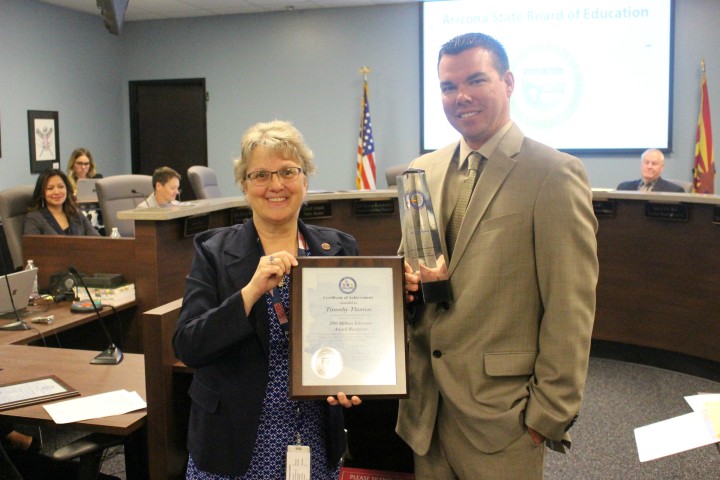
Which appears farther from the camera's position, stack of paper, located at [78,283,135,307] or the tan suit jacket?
stack of paper, located at [78,283,135,307]

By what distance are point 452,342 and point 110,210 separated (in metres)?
4.03

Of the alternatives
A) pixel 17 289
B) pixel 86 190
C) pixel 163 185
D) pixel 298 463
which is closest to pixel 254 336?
pixel 298 463

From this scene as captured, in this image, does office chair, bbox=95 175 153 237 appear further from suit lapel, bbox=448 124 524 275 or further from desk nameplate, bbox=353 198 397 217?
suit lapel, bbox=448 124 524 275

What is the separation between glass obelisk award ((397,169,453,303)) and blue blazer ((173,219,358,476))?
1.16 ft

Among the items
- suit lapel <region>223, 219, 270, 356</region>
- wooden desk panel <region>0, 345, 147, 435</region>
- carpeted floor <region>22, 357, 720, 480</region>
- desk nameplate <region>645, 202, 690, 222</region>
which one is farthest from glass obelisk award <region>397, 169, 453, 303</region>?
desk nameplate <region>645, 202, 690, 222</region>

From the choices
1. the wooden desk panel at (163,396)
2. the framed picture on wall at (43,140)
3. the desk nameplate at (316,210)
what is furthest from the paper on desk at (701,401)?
the framed picture on wall at (43,140)

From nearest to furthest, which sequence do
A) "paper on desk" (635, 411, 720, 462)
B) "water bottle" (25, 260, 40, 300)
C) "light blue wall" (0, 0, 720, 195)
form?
"paper on desk" (635, 411, 720, 462) < "water bottle" (25, 260, 40, 300) < "light blue wall" (0, 0, 720, 195)

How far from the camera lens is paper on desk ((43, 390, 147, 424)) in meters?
1.90

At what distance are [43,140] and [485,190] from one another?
702cm

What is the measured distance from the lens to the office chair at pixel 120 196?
487 centimetres

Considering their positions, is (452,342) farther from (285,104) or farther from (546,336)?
(285,104)

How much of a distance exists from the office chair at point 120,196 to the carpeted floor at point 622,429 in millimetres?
2234

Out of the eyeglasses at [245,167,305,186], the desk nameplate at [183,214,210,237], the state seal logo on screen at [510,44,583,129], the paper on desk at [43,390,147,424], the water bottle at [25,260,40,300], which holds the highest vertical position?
the state seal logo on screen at [510,44,583,129]

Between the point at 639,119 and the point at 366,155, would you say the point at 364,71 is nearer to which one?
the point at 366,155
